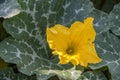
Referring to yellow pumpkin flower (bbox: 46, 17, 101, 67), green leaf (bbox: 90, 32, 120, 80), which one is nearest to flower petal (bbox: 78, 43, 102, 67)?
yellow pumpkin flower (bbox: 46, 17, 101, 67)

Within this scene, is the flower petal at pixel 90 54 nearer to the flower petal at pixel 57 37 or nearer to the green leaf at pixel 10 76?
the flower petal at pixel 57 37

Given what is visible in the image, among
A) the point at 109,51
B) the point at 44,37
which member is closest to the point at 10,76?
the point at 44,37

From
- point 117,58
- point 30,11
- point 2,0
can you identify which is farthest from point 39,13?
point 117,58

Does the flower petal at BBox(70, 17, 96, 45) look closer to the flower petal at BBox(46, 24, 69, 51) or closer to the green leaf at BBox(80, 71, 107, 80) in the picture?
the flower petal at BBox(46, 24, 69, 51)

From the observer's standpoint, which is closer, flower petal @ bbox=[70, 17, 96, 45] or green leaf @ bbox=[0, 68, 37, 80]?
flower petal @ bbox=[70, 17, 96, 45]

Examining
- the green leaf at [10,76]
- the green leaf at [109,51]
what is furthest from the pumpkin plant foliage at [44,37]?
the green leaf at [10,76]

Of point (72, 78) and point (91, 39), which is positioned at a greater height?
point (91, 39)

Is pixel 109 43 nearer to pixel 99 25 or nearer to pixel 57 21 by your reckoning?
pixel 99 25
